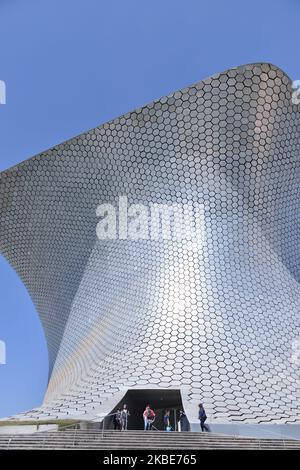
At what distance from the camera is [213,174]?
15.0 metres

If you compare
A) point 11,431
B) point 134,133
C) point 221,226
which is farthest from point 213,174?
point 11,431

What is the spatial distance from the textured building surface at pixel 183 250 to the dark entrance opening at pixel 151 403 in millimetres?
348

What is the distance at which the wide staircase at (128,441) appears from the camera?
677 cm

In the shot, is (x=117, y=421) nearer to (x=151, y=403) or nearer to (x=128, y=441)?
(x=128, y=441)

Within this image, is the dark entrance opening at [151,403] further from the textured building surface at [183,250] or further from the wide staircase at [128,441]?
the wide staircase at [128,441]

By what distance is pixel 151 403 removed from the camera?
1384 cm

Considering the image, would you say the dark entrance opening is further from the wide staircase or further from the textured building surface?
the wide staircase

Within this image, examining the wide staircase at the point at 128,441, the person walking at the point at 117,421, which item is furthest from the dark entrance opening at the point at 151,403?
the wide staircase at the point at 128,441

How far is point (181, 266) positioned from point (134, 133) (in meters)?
4.64

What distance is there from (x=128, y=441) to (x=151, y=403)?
6812 millimetres

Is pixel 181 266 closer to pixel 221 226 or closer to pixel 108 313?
pixel 221 226

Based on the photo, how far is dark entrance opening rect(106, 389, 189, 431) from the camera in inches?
458

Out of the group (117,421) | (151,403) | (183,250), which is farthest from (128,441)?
(183,250)

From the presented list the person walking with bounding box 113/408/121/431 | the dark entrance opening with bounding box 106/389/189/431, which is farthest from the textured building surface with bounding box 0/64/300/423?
the person walking with bounding box 113/408/121/431
